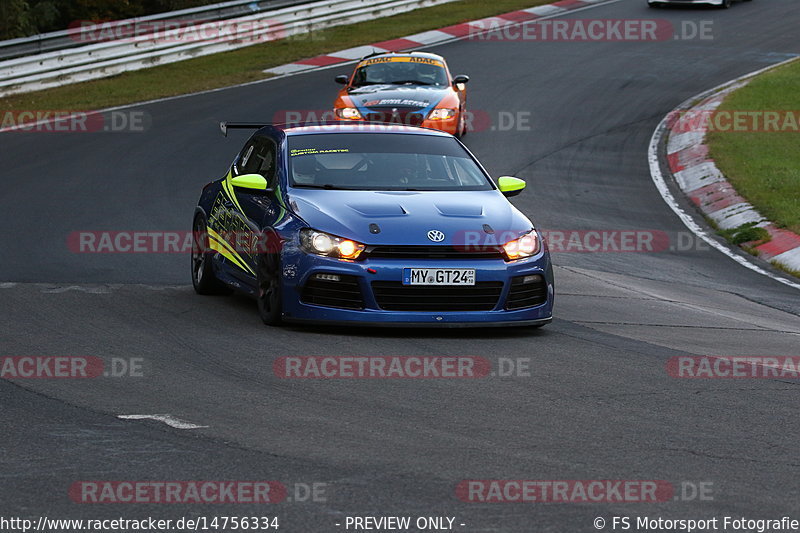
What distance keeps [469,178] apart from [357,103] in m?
9.58

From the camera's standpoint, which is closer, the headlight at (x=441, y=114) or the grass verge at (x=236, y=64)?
the headlight at (x=441, y=114)

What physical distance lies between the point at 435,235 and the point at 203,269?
2.69 meters

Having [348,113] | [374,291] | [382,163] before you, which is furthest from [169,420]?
[348,113]

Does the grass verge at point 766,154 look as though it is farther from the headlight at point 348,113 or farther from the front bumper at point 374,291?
the front bumper at point 374,291

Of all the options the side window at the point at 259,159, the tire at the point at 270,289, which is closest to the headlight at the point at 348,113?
the side window at the point at 259,159

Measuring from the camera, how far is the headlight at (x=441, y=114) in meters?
19.6

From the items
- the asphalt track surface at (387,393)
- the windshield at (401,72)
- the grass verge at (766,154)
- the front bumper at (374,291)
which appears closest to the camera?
the asphalt track surface at (387,393)

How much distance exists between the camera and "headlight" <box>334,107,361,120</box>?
19.4 metres

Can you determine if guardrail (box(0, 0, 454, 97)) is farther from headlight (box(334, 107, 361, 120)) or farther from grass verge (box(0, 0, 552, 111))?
headlight (box(334, 107, 361, 120))

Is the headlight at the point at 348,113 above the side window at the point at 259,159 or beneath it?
beneath

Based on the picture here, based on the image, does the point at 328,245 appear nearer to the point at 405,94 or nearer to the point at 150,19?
the point at 405,94

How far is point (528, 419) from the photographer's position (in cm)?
673

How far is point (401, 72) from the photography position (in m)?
21.6

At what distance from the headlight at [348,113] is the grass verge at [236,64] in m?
6.66
